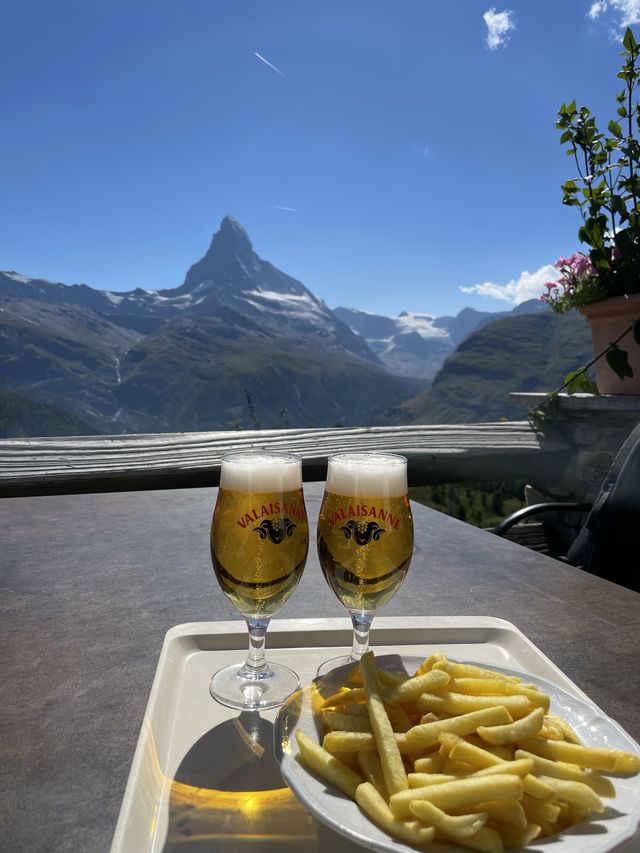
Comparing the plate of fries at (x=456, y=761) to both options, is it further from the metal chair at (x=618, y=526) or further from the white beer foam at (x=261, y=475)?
the metal chair at (x=618, y=526)

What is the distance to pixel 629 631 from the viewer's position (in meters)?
Answer: 1.09

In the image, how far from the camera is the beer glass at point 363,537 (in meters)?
0.95

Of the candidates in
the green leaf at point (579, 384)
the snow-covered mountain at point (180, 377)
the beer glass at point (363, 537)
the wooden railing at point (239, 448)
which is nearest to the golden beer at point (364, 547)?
the beer glass at point (363, 537)

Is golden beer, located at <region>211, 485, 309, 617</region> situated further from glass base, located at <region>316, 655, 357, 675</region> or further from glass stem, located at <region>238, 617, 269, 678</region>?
glass base, located at <region>316, 655, 357, 675</region>

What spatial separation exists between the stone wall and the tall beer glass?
2.26 metres

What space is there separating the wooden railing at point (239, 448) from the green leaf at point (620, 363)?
423 millimetres

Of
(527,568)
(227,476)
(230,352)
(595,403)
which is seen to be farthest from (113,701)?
(230,352)

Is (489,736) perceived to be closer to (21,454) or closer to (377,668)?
(377,668)

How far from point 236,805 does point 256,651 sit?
30 cm

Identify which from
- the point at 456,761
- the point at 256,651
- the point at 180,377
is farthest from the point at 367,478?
the point at 180,377

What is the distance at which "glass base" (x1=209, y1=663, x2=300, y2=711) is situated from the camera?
0.86 metres

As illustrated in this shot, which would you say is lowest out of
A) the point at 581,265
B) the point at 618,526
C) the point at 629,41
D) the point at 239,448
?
the point at 618,526

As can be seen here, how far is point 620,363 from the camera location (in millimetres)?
2811

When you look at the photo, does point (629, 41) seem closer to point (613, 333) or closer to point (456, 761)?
point (613, 333)
